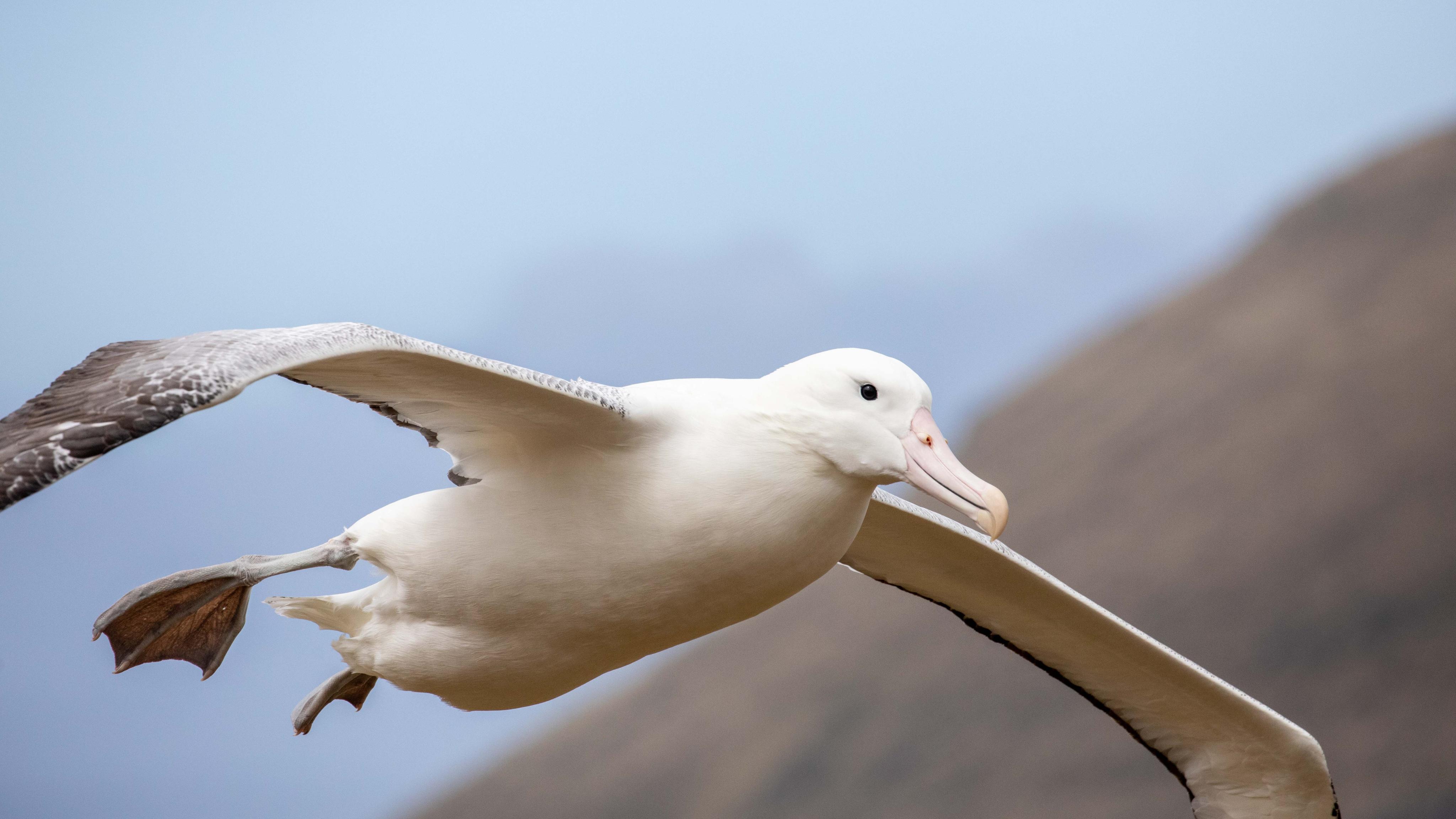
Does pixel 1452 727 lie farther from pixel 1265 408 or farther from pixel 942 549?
pixel 942 549

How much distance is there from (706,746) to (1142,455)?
16.5 ft

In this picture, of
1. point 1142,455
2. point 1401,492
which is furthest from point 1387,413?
point 1142,455

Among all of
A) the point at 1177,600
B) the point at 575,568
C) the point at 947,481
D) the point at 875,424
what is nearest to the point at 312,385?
the point at 575,568

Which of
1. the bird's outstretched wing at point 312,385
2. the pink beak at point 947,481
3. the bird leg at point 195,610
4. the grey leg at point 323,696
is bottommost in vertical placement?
the grey leg at point 323,696

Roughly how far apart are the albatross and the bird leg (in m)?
0.02

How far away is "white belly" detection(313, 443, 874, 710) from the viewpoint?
4.35m

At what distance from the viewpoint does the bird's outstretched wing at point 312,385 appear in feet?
11.6

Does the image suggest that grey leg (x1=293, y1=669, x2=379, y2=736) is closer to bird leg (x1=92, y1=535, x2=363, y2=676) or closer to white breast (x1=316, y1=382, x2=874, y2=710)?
bird leg (x1=92, y1=535, x2=363, y2=676)

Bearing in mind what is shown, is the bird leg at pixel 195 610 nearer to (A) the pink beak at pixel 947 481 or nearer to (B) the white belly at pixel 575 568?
(B) the white belly at pixel 575 568

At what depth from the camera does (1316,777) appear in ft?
20.9

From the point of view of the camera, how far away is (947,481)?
4254 millimetres

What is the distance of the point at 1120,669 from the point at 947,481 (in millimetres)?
2800

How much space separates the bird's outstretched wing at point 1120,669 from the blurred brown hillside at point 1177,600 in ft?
17.0

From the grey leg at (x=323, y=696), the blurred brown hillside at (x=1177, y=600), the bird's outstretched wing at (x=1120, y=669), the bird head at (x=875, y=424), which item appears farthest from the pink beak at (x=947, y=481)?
the blurred brown hillside at (x=1177, y=600)
